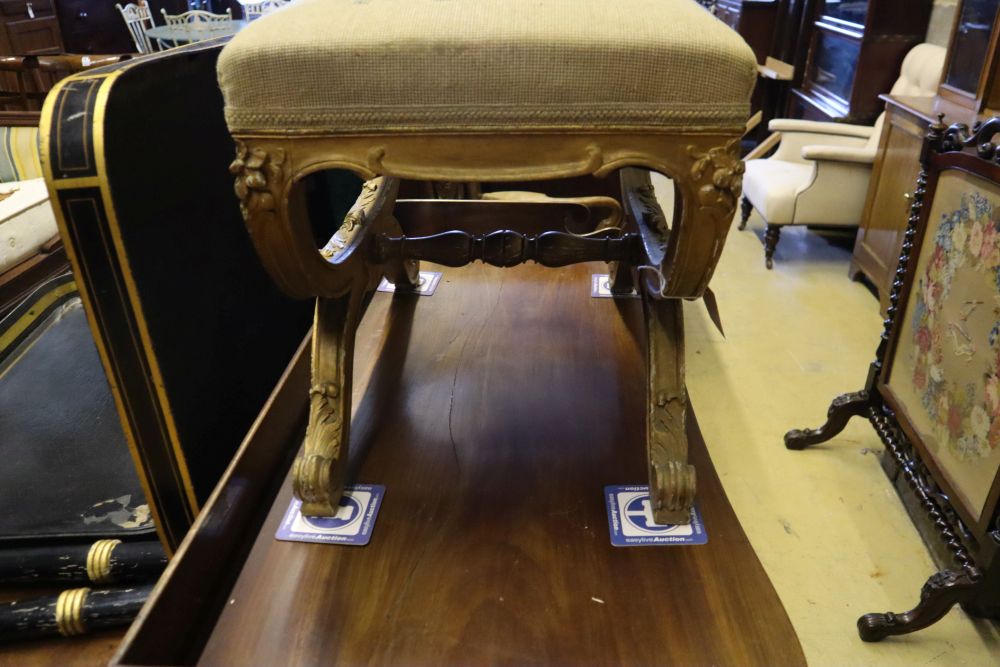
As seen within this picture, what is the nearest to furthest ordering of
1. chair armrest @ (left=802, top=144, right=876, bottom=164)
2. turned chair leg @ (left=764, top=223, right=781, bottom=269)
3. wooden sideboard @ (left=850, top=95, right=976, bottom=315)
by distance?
wooden sideboard @ (left=850, top=95, right=976, bottom=315), chair armrest @ (left=802, top=144, right=876, bottom=164), turned chair leg @ (left=764, top=223, right=781, bottom=269)

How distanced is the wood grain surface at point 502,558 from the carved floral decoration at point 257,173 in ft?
1.51

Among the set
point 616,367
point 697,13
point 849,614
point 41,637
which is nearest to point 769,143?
point 616,367

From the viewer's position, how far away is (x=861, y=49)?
2.61 m

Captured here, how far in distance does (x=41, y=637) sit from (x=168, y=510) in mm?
214

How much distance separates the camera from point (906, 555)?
4.10ft

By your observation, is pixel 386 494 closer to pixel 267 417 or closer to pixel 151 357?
pixel 267 417

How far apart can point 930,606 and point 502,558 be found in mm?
666

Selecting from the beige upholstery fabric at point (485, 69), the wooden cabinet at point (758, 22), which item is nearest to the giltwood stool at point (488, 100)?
the beige upholstery fabric at point (485, 69)

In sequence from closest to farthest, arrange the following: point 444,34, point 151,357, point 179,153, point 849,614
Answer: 1. point 444,34
2. point 151,357
3. point 179,153
4. point 849,614

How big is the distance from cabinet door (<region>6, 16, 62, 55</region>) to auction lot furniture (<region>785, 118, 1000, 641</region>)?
16.0 ft

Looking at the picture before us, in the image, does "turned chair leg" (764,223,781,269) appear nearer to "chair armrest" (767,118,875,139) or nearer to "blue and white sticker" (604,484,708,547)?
"chair armrest" (767,118,875,139)

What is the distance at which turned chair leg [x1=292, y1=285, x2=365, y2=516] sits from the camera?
0.92m

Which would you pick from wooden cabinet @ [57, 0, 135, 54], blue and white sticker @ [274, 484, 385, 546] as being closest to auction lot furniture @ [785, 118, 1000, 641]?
blue and white sticker @ [274, 484, 385, 546]

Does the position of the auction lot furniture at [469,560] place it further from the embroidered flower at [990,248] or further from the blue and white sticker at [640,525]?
the embroidered flower at [990,248]
